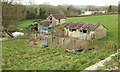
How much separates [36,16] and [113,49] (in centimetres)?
645

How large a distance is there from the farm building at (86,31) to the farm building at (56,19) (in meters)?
1.65

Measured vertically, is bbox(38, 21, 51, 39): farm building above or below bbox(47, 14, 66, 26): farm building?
below

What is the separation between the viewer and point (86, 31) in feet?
29.1

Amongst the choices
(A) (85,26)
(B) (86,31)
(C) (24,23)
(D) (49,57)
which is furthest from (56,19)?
(D) (49,57)

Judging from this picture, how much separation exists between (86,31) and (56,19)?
107 inches

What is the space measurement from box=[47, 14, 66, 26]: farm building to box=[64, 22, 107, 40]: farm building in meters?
1.65

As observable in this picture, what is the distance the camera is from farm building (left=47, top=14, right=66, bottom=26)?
36.7 feet

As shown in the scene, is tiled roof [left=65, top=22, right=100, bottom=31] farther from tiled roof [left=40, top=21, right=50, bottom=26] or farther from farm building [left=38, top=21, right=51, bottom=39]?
tiled roof [left=40, top=21, right=50, bottom=26]

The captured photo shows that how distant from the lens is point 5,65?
17.6 feet

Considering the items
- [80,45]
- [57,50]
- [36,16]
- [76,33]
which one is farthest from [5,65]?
[36,16]

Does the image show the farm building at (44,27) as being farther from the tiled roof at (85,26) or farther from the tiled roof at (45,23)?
the tiled roof at (85,26)

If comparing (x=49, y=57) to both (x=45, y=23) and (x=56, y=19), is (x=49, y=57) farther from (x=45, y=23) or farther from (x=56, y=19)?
(x=56, y=19)

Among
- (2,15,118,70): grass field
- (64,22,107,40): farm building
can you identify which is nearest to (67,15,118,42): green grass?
(2,15,118,70): grass field

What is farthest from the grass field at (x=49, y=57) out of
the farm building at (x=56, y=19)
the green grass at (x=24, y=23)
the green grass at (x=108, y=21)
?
the green grass at (x=24, y=23)
